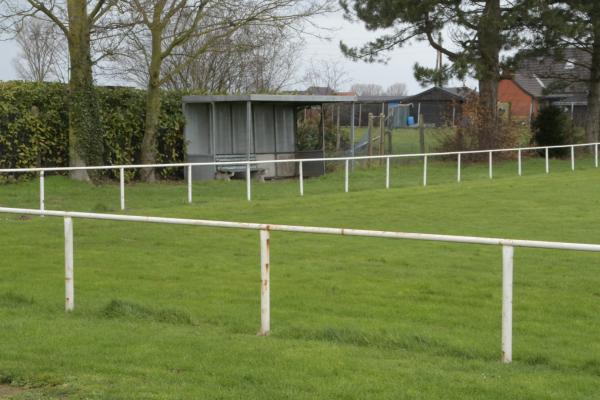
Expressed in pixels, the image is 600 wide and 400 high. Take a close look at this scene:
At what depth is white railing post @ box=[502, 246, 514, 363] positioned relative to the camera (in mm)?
6023

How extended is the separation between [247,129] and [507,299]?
789 inches

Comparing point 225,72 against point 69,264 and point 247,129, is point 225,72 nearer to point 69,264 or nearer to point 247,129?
point 247,129

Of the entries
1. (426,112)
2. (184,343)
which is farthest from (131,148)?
(426,112)

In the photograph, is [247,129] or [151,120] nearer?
[151,120]

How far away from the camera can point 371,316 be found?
786 centimetres

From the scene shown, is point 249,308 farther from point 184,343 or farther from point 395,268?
point 395,268

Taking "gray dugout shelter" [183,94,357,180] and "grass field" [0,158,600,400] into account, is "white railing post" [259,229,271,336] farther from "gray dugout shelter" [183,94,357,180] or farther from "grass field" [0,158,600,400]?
"gray dugout shelter" [183,94,357,180]

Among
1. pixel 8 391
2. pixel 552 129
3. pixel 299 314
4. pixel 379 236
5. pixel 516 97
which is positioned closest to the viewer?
pixel 8 391

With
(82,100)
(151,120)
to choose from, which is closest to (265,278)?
(82,100)

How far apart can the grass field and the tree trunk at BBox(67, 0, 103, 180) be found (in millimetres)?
8207

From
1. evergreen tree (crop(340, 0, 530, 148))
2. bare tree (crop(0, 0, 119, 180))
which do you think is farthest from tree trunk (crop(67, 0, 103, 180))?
evergreen tree (crop(340, 0, 530, 148))

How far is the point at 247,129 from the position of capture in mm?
25719

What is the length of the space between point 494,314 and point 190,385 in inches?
138

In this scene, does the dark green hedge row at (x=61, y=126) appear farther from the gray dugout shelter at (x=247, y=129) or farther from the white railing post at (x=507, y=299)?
the white railing post at (x=507, y=299)
